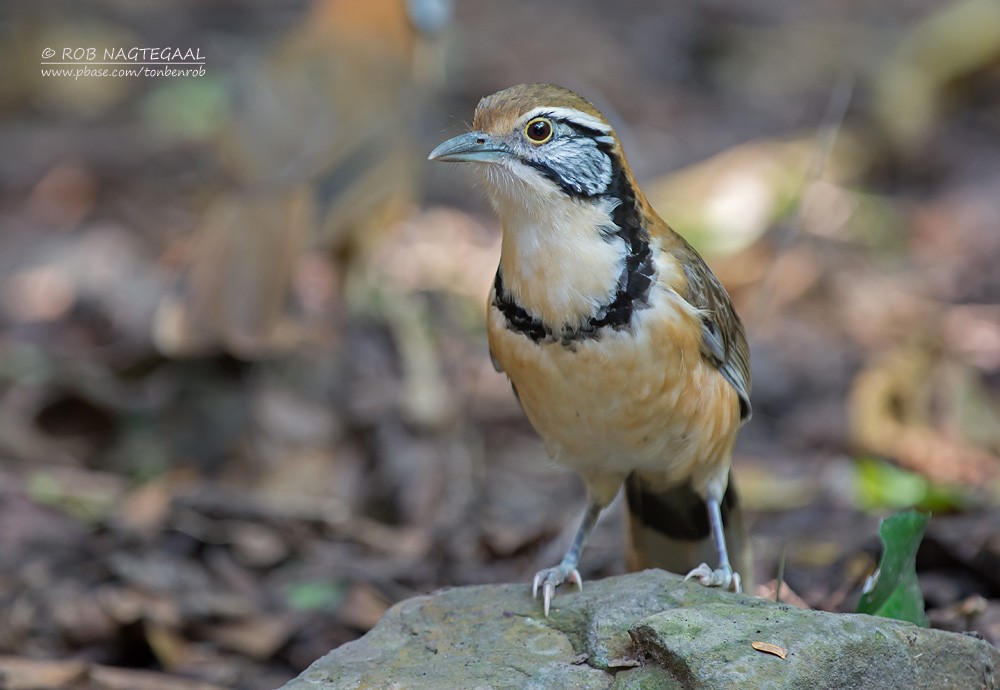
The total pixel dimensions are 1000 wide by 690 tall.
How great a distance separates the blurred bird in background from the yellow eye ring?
11.3 ft

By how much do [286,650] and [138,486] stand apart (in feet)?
6.58

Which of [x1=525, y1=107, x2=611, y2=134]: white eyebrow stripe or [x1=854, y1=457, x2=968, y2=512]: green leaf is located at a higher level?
[x1=525, y1=107, x2=611, y2=134]: white eyebrow stripe

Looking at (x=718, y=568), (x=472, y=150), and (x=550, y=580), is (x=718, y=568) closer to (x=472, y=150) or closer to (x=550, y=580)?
(x=550, y=580)

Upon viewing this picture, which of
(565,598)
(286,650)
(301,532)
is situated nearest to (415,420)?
(301,532)

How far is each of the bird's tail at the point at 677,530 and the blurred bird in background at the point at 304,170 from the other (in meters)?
3.04

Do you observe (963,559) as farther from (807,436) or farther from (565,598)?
(807,436)

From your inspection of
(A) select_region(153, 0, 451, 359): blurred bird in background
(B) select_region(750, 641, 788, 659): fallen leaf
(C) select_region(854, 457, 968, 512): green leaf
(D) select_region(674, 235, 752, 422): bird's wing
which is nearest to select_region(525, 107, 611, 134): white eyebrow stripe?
(D) select_region(674, 235, 752, 422): bird's wing

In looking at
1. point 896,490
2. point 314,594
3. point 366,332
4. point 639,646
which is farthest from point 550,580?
point 366,332

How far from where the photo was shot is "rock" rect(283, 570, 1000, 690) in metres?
3.07

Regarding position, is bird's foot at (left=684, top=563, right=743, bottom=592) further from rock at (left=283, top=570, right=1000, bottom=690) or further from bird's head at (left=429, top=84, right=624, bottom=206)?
bird's head at (left=429, top=84, right=624, bottom=206)

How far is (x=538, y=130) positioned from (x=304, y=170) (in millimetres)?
4195

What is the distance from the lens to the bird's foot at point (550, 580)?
3693mm

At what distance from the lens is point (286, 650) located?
193 inches

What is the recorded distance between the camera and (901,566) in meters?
3.74
